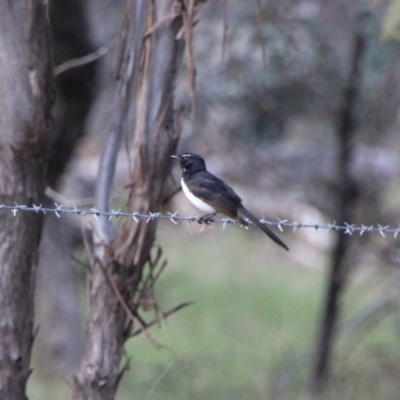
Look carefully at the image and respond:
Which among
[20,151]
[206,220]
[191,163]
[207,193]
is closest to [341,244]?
[191,163]

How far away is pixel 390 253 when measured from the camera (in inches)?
338

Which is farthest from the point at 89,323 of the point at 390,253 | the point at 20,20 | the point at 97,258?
the point at 390,253

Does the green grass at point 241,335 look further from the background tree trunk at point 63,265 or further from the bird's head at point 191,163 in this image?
the bird's head at point 191,163

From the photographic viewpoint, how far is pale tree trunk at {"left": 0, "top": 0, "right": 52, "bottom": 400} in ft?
14.1

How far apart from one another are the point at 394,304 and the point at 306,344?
230 centimetres

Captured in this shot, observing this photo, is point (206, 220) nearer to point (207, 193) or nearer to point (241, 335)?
point (207, 193)

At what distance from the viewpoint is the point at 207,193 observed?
197 inches

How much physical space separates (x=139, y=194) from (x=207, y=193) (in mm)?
508

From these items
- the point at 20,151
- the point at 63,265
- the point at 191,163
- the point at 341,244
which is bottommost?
the point at 63,265

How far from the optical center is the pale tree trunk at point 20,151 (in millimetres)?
4285

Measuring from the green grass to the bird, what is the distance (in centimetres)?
180

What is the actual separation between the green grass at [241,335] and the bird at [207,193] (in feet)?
5.92

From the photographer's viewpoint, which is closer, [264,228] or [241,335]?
[264,228]

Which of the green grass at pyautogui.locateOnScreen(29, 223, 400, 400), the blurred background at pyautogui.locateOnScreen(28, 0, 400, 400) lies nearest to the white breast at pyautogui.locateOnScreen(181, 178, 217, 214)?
the green grass at pyautogui.locateOnScreen(29, 223, 400, 400)
